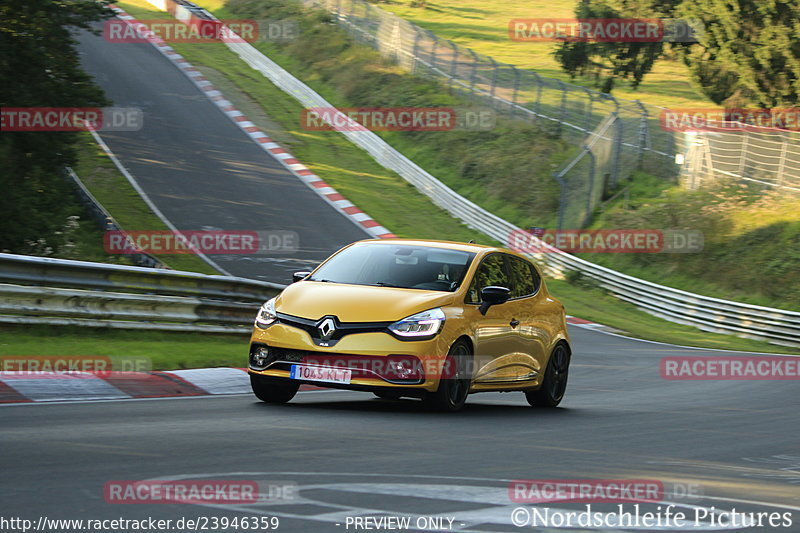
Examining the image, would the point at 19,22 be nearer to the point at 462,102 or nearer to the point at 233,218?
the point at 233,218

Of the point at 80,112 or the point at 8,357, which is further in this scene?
the point at 80,112

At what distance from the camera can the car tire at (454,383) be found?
397 inches

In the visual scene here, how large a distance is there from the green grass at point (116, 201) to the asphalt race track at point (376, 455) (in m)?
14.3

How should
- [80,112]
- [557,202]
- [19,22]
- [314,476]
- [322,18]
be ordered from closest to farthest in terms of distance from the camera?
1. [314,476]
2. [19,22]
3. [80,112]
4. [557,202]
5. [322,18]

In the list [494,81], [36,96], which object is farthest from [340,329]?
[494,81]

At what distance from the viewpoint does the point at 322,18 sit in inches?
2136

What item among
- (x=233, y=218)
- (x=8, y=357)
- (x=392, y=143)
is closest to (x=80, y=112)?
(x=233, y=218)

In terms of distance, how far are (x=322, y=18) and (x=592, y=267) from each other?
87.3 feet

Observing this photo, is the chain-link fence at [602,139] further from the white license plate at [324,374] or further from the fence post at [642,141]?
the white license plate at [324,374]

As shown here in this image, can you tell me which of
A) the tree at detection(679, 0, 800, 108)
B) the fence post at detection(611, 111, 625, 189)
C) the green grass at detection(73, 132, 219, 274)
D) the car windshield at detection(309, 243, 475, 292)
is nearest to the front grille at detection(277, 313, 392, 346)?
the car windshield at detection(309, 243, 475, 292)

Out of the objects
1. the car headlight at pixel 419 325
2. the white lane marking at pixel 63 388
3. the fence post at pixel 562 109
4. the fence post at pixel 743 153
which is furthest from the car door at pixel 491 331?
the fence post at pixel 562 109

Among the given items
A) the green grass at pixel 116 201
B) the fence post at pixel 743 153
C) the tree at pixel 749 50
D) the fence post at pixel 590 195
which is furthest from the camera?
the tree at pixel 749 50

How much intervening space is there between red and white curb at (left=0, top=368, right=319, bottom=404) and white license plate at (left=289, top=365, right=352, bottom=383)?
1502 mm

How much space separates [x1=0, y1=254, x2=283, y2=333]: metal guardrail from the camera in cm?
1238
